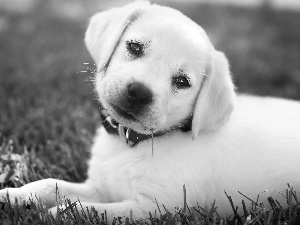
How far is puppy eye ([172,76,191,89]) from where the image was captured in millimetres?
3164

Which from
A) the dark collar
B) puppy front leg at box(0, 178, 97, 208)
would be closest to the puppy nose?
the dark collar

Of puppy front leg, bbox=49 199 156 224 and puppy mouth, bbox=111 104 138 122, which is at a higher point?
puppy mouth, bbox=111 104 138 122

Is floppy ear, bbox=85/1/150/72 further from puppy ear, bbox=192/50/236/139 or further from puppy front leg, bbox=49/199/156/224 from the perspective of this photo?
puppy front leg, bbox=49/199/156/224

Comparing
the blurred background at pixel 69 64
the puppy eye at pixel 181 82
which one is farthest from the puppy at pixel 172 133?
the blurred background at pixel 69 64

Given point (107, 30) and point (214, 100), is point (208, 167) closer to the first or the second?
point (214, 100)

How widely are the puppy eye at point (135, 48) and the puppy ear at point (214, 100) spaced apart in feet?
1.87

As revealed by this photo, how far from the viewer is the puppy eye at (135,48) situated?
316cm

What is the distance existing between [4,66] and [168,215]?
4373 mm

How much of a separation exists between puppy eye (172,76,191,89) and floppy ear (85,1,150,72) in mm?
545

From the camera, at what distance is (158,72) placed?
3068 millimetres

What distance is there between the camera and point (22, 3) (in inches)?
389

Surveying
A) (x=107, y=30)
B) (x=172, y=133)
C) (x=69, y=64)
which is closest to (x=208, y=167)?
(x=172, y=133)

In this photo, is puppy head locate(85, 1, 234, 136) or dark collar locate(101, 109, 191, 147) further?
dark collar locate(101, 109, 191, 147)

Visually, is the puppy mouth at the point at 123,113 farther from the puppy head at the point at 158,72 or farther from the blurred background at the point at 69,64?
the blurred background at the point at 69,64
